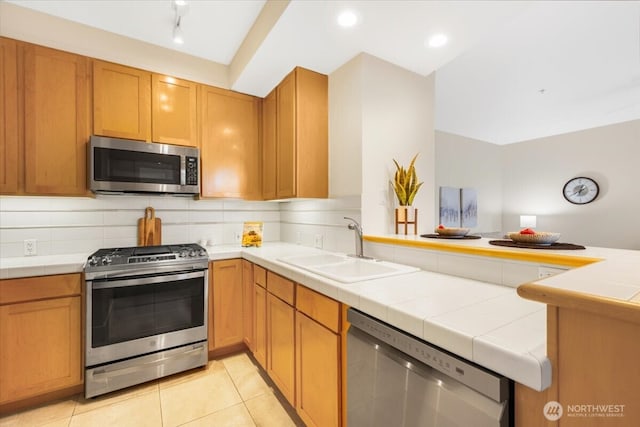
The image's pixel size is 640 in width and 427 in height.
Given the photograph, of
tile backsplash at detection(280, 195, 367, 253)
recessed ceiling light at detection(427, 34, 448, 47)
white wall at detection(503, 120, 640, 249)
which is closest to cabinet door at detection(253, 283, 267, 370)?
tile backsplash at detection(280, 195, 367, 253)

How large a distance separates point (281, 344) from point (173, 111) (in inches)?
79.2

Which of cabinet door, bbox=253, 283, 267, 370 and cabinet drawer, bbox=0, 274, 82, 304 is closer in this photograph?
cabinet drawer, bbox=0, 274, 82, 304

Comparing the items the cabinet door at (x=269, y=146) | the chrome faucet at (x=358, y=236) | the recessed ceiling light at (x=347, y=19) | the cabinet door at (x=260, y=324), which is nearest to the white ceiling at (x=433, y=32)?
the recessed ceiling light at (x=347, y=19)

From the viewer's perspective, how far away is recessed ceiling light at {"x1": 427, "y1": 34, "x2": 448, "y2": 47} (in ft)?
5.78

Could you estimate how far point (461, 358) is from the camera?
2.49 ft

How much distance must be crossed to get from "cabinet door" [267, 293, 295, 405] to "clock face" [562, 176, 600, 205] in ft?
18.1

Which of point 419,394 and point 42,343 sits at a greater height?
point 419,394

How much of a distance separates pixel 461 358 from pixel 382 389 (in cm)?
35

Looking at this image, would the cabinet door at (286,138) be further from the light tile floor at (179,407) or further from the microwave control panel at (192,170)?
the light tile floor at (179,407)

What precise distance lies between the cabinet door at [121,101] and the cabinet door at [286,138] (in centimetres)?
103

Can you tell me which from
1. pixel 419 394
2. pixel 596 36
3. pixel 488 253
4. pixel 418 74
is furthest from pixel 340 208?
pixel 596 36

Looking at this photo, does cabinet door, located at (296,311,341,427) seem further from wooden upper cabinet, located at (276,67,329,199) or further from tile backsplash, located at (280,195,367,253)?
wooden upper cabinet, located at (276,67,329,199)

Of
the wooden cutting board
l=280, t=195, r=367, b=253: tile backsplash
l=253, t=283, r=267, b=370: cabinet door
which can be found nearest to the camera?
l=253, t=283, r=267, b=370: cabinet door

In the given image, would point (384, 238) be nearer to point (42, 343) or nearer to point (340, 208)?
point (340, 208)
